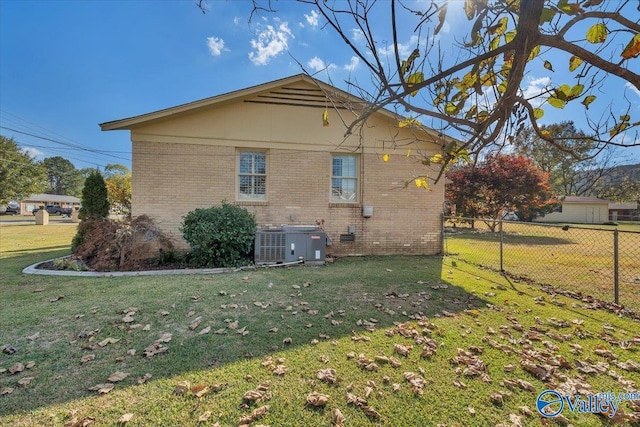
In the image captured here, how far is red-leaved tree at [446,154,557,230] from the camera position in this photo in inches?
588

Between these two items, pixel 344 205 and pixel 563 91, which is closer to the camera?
pixel 563 91

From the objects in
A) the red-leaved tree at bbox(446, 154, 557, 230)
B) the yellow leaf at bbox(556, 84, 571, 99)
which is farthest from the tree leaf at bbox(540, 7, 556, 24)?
the red-leaved tree at bbox(446, 154, 557, 230)

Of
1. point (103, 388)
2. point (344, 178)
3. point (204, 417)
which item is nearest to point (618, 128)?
point (204, 417)

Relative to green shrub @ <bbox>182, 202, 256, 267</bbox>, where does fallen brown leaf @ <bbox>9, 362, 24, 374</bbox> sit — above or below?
below

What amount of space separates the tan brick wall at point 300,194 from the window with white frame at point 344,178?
210mm

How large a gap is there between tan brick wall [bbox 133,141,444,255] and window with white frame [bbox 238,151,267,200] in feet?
0.63

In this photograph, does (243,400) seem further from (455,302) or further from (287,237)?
(287,237)

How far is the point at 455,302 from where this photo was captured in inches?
179

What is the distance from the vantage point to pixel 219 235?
22.2ft

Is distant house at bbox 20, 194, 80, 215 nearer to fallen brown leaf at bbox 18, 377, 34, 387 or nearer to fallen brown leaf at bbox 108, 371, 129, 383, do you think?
fallen brown leaf at bbox 18, 377, 34, 387

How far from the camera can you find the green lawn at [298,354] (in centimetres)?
210

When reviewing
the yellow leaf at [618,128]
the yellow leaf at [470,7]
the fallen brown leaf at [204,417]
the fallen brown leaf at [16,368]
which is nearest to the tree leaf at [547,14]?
the yellow leaf at [470,7]

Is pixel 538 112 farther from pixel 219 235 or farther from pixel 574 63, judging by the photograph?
pixel 219 235

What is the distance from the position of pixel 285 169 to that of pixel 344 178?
187cm
